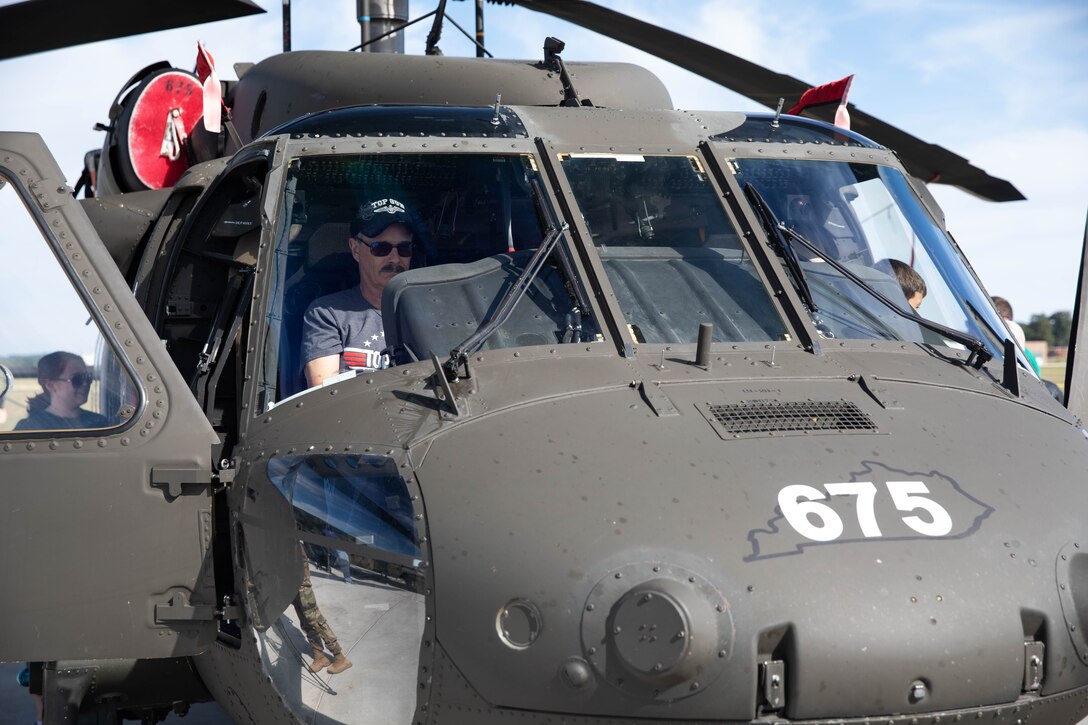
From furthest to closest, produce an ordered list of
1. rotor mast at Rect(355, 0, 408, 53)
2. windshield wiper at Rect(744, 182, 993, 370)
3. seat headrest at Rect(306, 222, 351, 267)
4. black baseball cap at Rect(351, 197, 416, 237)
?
1. rotor mast at Rect(355, 0, 408, 53)
2. black baseball cap at Rect(351, 197, 416, 237)
3. seat headrest at Rect(306, 222, 351, 267)
4. windshield wiper at Rect(744, 182, 993, 370)

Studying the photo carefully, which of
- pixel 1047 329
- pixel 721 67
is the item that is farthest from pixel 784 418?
pixel 1047 329

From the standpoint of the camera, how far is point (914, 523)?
2.71m

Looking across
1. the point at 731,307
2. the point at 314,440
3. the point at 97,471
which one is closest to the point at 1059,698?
the point at 731,307

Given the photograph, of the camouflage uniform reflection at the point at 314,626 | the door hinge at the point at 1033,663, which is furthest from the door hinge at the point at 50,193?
the door hinge at the point at 1033,663

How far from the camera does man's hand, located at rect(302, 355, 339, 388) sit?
3512 mm

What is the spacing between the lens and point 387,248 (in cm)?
385

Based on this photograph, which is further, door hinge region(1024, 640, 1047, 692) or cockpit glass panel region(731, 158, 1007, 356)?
cockpit glass panel region(731, 158, 1007, 356)

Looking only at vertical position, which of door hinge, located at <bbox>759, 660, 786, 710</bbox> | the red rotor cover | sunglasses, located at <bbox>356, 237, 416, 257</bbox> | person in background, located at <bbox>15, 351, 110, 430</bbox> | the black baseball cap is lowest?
door hinge, located at <bbox>759, 660, 786, 710</bbox>

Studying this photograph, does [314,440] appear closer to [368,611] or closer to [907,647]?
[368,611]

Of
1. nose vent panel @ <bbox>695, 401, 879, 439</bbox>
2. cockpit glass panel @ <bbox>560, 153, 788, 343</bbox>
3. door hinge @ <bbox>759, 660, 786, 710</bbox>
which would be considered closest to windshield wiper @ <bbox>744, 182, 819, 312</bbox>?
cockpit glass panel @ <bbox>560, 153, 788, 343</bbox>

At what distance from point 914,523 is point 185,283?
281 cm

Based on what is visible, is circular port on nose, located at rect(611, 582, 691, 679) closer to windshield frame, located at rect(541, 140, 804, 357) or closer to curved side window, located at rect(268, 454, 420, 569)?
curved side window, located at rect(268, 454, 420, 569)

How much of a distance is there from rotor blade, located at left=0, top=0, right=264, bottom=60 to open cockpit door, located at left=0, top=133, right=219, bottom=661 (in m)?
2.35

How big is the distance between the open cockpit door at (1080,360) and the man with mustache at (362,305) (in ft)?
7.52
